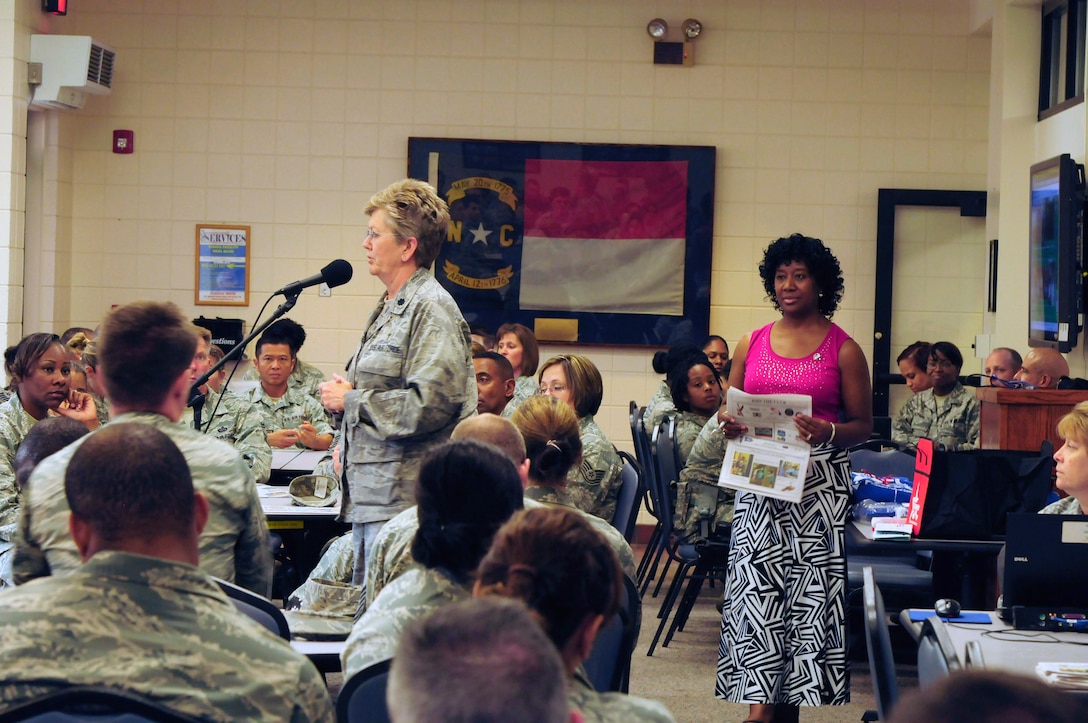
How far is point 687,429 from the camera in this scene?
214 inches

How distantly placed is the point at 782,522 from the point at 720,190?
4.41m

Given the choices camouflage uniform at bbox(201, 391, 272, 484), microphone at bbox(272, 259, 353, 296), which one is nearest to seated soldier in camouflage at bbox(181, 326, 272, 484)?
camouflage uniform at bbox(201, 391, 272, 484)

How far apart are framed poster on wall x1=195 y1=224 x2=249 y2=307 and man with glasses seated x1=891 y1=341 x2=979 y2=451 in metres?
4.05

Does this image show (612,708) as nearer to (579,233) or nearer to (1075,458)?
(1075,458)

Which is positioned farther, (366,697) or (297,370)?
(297,370)

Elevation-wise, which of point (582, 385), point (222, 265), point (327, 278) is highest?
point (222, 265)

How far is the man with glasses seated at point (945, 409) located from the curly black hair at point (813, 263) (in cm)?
335

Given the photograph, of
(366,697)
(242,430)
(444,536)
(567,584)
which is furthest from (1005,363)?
(567,584)

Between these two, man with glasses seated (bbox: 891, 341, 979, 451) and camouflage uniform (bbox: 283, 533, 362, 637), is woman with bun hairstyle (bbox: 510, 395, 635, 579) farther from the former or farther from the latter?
man with glasses seated (bbox: 891, 341, 979, 451)

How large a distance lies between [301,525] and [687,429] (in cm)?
186

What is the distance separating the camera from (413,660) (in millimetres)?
1072

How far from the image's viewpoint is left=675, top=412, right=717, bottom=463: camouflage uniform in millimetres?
5363

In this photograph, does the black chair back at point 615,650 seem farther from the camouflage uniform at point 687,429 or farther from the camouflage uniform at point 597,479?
the camouflage uniform at point 687,429

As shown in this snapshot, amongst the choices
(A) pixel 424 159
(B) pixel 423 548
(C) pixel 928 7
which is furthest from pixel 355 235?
(B) pixel 423 548
